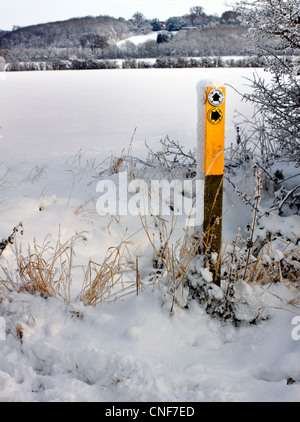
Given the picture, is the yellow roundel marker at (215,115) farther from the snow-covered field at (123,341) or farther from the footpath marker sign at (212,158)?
the snow-covered field at (123,341)

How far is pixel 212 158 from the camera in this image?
2092 mm

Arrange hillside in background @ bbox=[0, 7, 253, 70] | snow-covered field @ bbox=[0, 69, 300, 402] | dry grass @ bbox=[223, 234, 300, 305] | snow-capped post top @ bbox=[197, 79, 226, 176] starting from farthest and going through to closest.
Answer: hillside in background @ bbox=[0, 7, 253, 70], dry grass @ bbox=[223, 234, 300, 305], snow-capped post top @ bbox=[197, 79, 226, 176], snow-covered field @ bbox=[0, 69, 300, 402]

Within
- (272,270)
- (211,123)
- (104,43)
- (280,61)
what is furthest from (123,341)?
(104,43)

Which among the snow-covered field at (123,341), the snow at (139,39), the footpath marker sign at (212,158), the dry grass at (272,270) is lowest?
the snow-covered field at (123,341)

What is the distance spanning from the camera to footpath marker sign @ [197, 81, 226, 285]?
78.9 inches

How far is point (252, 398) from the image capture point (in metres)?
1.75

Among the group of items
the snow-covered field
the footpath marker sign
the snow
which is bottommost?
the snow-covered field

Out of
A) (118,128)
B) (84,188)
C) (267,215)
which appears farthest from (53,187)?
(118,128)

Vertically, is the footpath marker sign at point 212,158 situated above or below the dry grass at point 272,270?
above

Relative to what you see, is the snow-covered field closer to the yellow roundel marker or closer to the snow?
the yellow roundel marker

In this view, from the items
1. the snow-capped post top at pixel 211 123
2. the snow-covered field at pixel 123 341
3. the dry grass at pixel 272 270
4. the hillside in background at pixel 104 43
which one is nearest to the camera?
the snow-covered field at pixel 123 341

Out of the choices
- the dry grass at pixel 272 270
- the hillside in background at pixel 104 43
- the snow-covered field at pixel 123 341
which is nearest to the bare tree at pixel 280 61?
the snow-covered field at pixel 123 341

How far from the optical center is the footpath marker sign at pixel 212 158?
2.00 m

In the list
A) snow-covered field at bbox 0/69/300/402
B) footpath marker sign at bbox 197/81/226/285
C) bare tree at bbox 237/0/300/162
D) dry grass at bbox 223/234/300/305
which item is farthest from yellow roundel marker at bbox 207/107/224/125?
bare tree at bbox 237/0/300/162
